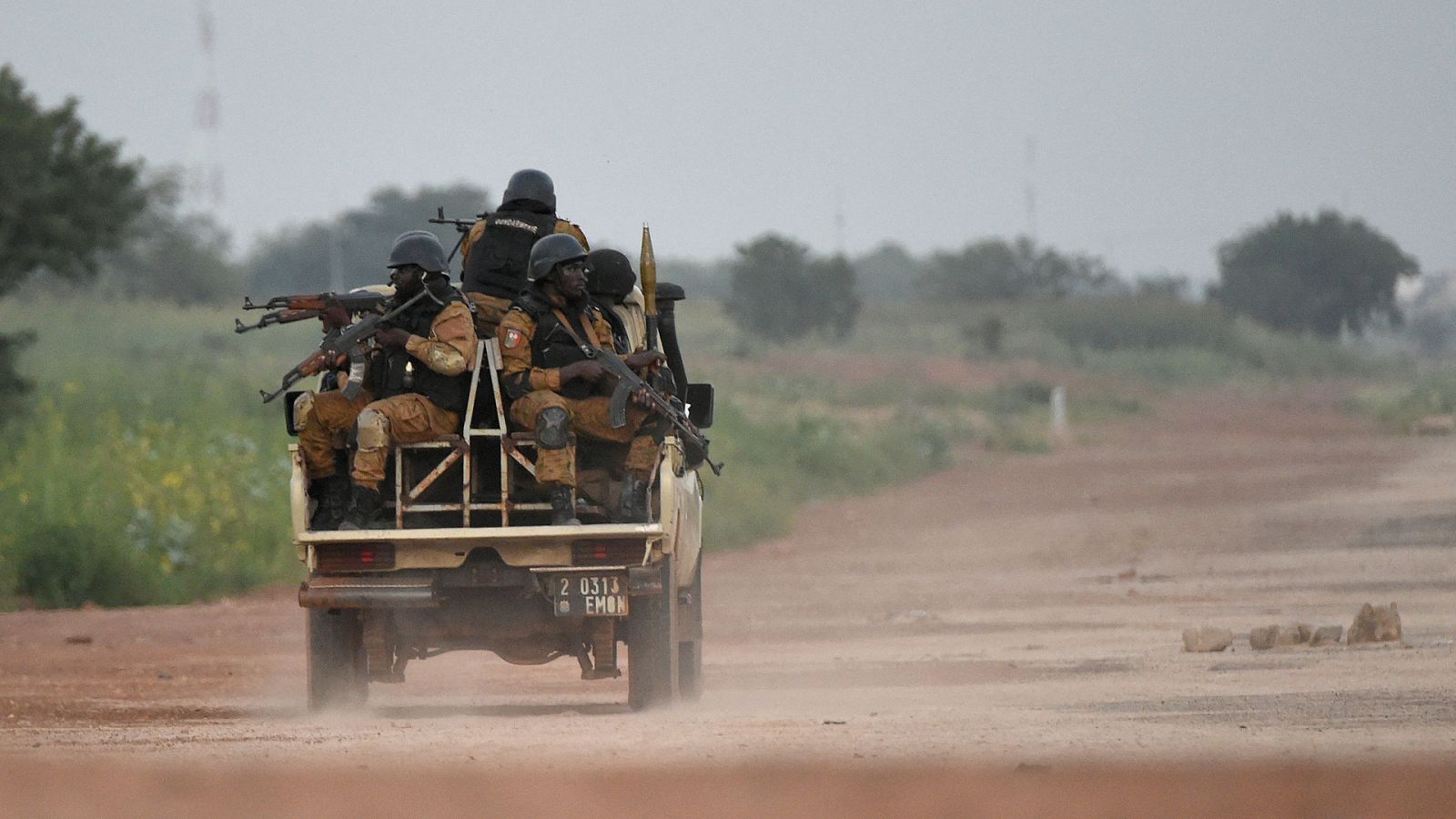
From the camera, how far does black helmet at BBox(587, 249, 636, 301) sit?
41.9 ft

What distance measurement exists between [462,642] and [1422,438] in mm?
43554

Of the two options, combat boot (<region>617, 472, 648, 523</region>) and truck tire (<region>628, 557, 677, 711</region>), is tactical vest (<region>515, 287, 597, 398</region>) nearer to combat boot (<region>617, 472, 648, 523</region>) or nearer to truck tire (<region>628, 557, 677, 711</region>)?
combat boot (<region>617, 472, 648, 523</region>)

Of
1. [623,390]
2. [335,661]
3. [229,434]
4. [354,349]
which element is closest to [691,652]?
[335,661]

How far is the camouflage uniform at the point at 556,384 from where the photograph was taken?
1162 cm

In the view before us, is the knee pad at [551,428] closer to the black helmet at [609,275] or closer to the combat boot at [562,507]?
the combat boot at [562,507]

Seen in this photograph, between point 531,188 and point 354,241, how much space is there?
106 metres

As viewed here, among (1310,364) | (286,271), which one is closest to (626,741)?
(1310,364)

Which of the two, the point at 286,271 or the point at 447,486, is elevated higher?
the point at 286,271

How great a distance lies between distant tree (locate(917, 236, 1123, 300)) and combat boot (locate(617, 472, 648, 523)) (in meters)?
116

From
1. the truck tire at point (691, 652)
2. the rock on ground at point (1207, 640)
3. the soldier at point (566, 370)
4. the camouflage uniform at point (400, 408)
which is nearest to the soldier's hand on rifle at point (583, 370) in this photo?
the soldier at point (566, 370)

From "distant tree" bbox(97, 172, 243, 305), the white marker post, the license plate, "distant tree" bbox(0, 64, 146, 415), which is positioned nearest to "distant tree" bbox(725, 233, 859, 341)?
"distant tree" bbox(97, 172, 243, 305)

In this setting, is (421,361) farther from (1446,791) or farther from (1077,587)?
(1077,587)

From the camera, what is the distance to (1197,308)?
108 meters

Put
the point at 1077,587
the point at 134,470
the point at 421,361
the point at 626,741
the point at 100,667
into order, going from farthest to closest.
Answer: the point at 134,470
the point at 1077,587
the point at 100,667
the point at 421,361
the point at 626,741
